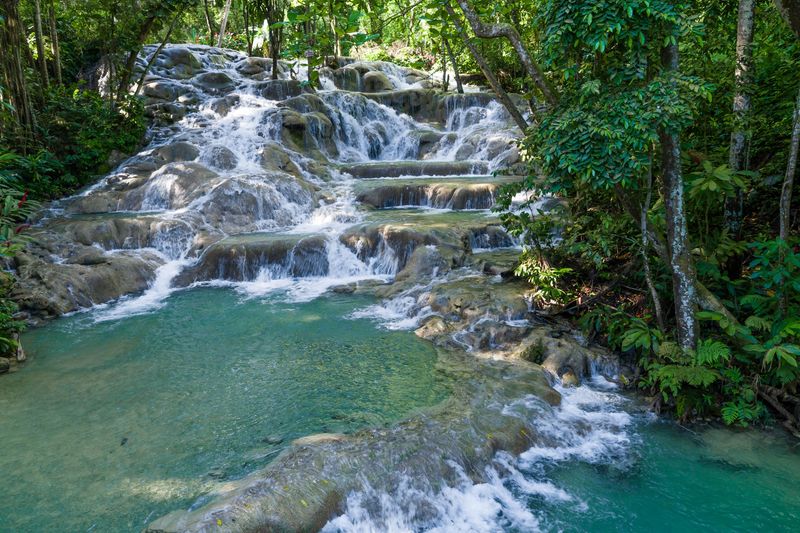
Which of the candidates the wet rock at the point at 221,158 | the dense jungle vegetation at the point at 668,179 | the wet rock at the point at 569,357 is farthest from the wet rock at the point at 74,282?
the wet rock at the point at 569,357

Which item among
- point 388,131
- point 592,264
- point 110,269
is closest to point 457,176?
point 388,131

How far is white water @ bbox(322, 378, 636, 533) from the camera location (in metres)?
3.79

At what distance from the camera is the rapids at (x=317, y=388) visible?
3928mm

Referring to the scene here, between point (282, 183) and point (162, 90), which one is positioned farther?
point (162, 90)

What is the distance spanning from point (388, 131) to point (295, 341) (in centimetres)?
1329

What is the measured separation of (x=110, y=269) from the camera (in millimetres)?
9547

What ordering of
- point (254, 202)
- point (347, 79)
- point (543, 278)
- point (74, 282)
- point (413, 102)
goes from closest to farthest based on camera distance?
point (543, 278)
point (74, 282)
point (254, 202)
point (413, 102)
point (347, 79)

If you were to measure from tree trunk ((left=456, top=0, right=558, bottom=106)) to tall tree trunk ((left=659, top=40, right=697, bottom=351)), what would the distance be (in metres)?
1.11

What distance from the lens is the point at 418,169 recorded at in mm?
15414

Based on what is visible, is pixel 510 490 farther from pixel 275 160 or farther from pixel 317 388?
pixel 275 160

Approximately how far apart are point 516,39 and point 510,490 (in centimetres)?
444

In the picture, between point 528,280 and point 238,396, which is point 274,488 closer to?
point 238,396

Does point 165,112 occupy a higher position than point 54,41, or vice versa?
point 54,41

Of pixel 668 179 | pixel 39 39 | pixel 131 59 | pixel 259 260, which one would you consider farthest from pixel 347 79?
pixel 668 179
